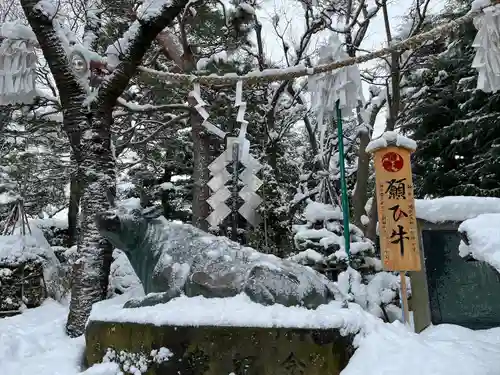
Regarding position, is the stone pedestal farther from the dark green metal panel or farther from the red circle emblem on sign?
the dark green metal panel

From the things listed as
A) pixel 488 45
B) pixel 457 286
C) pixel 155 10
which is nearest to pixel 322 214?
pixel 457 286

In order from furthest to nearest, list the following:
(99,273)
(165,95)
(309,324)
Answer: (165,95), (99,273), (309,324)

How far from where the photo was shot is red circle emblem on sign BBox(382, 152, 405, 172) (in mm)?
6570

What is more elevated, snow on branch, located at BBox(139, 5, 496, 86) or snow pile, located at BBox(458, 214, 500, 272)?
snow on branch, located at BBox(139, 5, 496, 86)

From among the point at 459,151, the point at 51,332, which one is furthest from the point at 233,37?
the point at 51,332

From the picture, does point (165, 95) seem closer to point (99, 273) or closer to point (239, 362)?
point (99, 273)

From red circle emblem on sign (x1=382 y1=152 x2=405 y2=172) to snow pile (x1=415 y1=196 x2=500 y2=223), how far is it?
99 centimetres

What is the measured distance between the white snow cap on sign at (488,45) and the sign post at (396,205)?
4.86 ft

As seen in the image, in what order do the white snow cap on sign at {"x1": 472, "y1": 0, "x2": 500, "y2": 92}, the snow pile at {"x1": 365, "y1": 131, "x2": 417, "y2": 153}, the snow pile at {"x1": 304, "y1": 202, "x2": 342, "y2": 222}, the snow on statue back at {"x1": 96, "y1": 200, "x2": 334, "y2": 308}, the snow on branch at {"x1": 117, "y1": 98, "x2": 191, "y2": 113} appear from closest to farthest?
the snow on statue back at {"x1": 96, "y1": 200, "x2": 334, "y2": 308}, the white snow cap on sign at {"x1": 472, "y1": 0, "x2": 500, "y2": 92}, the snow pile at {"x1": 365, "y1": 131, "x2": 417, "y2": 153}, the snow on branch at {"x1": 117, "y1": 98, "x2": 191, "y2": 113}, the snow pile at {"x1": 304, "y1": 202, "x2": 342, "y2": 222}

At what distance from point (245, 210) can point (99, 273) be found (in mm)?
2644

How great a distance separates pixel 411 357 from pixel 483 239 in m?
0.91

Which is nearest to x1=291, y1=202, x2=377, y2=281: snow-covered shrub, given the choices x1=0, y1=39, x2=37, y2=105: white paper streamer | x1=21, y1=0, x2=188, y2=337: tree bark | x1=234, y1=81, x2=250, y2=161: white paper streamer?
x1=234, y1=81, x2=250, y2=161: white paper streamer

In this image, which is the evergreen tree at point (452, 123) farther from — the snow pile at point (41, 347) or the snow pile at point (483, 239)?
the snow pile at point (41, 347)

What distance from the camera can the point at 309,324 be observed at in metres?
3.38
